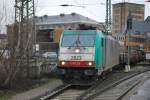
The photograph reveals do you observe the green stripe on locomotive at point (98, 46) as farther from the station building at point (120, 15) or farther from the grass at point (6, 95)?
the station building at point (120, 15)

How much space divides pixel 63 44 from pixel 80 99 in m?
6.30

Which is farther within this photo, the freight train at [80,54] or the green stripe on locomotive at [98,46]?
the green stripe on locomotive at [98,46]

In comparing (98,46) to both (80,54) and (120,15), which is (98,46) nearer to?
(80,54)

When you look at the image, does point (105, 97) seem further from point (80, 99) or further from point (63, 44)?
point (63, 44)

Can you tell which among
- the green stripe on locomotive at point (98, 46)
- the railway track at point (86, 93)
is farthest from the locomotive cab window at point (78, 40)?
the railway track at point (86, 93)

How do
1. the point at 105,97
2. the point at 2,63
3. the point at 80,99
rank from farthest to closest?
the point at 2,63 < the point at 105,97 < the point at 80,99

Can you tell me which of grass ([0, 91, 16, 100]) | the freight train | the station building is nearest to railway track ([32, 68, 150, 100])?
the freight train

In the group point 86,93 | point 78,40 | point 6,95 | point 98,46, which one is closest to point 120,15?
point 78,40

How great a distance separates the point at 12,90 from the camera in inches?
817

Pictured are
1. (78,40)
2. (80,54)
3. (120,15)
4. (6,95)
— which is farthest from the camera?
(120,15)

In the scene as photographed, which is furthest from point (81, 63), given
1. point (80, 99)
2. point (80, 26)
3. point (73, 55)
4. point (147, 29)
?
point (147, 29)

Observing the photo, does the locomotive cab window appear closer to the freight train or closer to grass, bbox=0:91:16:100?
the freight train

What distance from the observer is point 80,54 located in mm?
23250

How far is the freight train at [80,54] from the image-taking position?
23047mm
